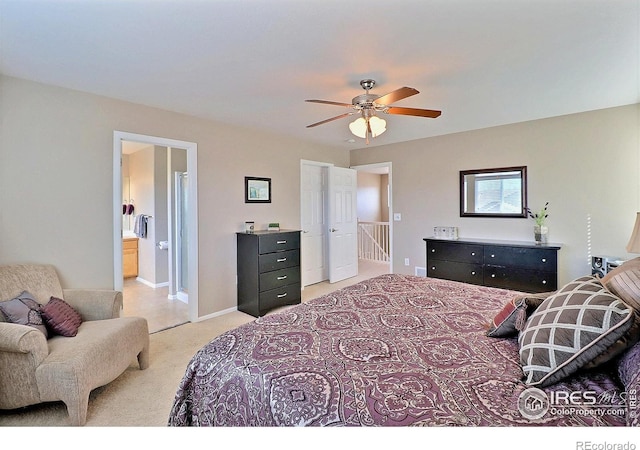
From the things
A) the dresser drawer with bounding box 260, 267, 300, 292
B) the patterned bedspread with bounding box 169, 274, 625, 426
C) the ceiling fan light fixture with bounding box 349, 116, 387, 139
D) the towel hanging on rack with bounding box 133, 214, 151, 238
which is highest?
the ceiling fan light fixture with bounding box 349, 116, 387, 139

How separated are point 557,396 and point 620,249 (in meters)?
3.51

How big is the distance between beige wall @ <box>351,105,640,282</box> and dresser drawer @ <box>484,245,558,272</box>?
1.45ft

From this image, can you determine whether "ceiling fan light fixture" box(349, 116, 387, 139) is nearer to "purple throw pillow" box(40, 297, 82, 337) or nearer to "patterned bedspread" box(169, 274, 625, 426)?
"patterned bedspread" box(169, 274, 625, 426)

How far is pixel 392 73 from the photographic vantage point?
8.19ft

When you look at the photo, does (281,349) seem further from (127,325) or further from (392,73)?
(392,73)

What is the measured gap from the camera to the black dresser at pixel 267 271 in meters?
3.81

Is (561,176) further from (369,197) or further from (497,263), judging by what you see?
(369,197)

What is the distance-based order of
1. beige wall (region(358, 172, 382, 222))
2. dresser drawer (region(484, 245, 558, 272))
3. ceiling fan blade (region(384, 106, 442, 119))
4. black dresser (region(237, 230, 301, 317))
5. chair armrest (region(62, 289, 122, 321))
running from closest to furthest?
ceiling fan blade (region(384, 106, 442, 119)) → chair armrest (region(62, 289, 122, 321)) → dresser drawer (region(484, 245, 558, 272)) → black dresser (region(237, 230, 301, 317)) → beige wall (region(358, 172, 382, 222))

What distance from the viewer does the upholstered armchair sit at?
187 centimetres

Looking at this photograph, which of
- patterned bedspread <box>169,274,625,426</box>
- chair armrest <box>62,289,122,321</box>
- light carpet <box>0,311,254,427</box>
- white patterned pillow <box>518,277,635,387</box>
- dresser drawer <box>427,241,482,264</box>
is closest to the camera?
patterned bedspread <box>169,274,625,426</box>

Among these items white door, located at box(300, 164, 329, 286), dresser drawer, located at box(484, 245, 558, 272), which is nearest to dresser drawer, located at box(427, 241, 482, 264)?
dresser drawer, located at box(484, 245, 558, 272)

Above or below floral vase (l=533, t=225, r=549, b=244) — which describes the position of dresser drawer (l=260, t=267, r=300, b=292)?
below

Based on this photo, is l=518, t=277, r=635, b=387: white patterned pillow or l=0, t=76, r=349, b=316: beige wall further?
l=0, t=76, r=349, b=316: beige wall
